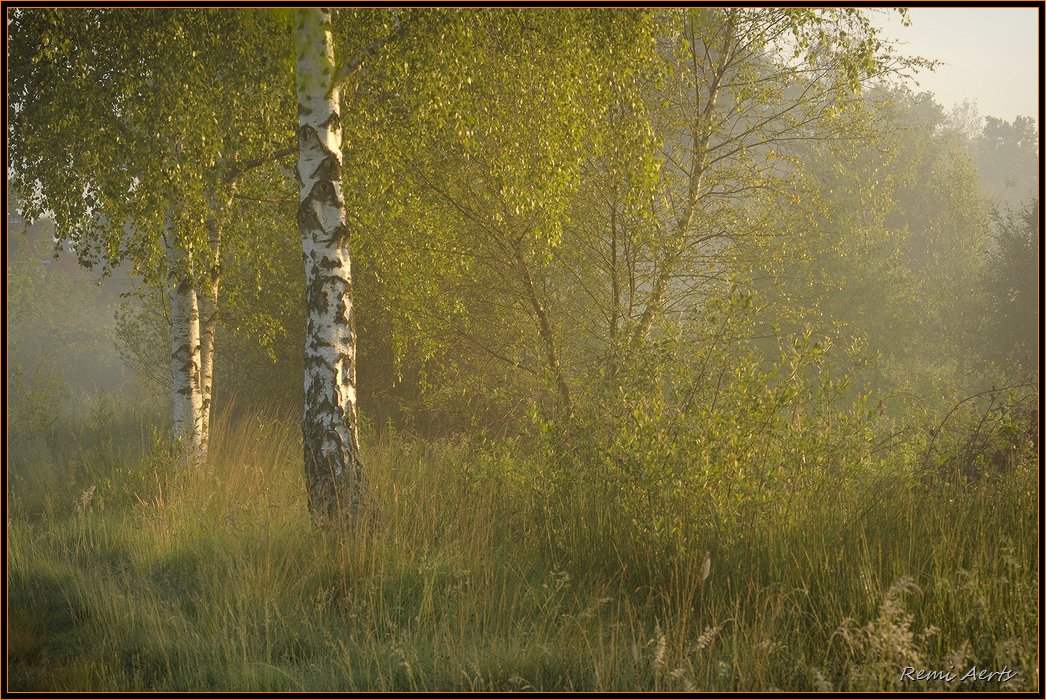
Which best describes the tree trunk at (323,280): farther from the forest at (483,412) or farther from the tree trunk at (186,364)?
the tree trunk at (186,364)

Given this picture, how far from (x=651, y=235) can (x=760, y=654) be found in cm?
682

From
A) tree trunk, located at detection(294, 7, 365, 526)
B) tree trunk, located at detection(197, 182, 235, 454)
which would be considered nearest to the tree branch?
tree trunk, located at detection(294, 7, 365, 526)

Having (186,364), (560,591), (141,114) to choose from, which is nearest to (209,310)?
(186,364)

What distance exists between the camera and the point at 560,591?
527 centimetres

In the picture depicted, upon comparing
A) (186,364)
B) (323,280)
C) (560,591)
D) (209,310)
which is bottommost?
(560,591)

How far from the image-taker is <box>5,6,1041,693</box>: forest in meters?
4.34

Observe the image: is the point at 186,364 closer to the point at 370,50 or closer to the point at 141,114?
the point at 141,114

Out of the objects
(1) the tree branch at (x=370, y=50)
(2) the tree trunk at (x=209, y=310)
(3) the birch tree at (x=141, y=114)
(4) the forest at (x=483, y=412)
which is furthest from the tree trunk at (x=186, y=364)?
(1) the tree branch at (x=370, y=50)

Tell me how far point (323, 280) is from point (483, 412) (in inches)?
218

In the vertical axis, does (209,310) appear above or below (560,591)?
above

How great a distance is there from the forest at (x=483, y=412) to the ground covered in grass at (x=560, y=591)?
0.10 ft

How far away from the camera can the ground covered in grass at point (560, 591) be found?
3.97 m

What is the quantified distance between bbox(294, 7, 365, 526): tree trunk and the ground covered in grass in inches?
20.9

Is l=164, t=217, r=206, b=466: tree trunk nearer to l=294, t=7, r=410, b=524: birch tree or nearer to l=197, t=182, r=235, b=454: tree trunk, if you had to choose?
l=197, t=182, r=235, b=454: tree trunk
